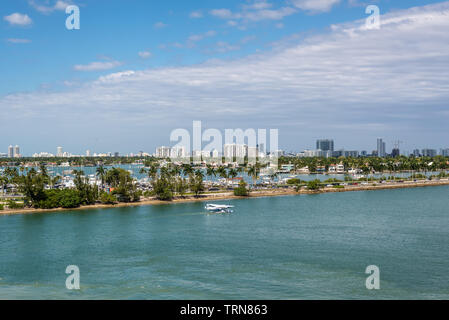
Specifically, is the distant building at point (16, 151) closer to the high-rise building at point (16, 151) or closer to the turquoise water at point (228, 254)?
the high-rise building at point (16, 151)

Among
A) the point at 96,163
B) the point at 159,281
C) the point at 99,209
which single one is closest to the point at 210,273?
the point at 159,281

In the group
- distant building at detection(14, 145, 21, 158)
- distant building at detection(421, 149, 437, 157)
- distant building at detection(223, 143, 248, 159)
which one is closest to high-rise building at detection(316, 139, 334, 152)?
distant building at detection(421, 149, 437, 157)

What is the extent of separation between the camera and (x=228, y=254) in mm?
14844

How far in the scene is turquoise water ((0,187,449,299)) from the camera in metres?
11.1

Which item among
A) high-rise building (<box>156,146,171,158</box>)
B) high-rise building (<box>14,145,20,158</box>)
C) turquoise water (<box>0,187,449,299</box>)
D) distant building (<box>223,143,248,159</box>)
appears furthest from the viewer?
high-rise building (<box>14,145,20,158</box>)

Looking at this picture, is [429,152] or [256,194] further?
[429,152]

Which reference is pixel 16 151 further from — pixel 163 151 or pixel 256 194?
pixel 256 194

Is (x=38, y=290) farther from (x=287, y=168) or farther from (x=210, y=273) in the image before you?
(x=287, y=168)

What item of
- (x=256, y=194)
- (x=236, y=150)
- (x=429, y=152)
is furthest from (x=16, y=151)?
(x=429, y=152)

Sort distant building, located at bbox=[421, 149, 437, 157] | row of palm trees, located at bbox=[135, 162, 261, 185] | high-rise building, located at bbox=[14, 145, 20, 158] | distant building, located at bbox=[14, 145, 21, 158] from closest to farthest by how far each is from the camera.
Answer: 1. row of palm trees, located at bbox=[135, 162, 261, 185]
2. distant building, located at bbox=[421, 149, 437, 157]
3. distant building, located at bbox=[14, 145, 21, 158]
4. high-rise building, located at bbox=[14, 145, 20, 158]

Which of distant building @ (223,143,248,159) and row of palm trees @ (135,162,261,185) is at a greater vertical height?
distant building @ (223,143,248,159)

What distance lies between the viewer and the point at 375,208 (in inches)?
1066

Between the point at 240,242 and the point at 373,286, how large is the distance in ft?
21.9

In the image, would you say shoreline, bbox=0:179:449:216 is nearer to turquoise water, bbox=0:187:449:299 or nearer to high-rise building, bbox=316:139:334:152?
turquoise water, bbox=0:187:449:299
